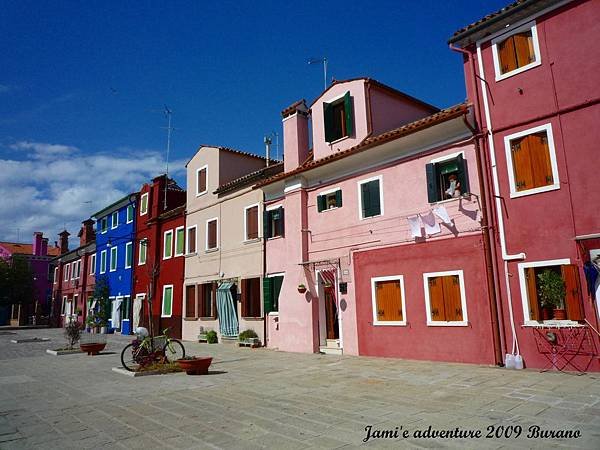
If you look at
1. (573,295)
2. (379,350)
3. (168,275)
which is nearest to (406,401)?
(573,295)

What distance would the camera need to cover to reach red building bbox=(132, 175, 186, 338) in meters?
25.4

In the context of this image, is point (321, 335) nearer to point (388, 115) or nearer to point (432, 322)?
point (432, 322)

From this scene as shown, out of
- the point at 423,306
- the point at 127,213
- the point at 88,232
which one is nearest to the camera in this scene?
the point at 423,306

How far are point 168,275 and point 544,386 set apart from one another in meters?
21.7

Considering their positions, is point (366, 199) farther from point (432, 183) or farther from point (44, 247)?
point (44, 247)

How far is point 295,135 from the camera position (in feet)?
60.0

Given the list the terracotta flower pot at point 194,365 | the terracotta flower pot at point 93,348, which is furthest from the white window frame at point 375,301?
the terracotta flower pot at point 93,348

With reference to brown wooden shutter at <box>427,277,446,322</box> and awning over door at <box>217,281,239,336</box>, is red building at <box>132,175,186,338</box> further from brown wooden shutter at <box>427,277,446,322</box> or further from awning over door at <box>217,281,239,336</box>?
brown wooden shutter at <box>427,277,446,322</box>

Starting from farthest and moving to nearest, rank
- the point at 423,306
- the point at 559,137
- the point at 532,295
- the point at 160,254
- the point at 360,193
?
the point at 160,254 → the point at 360,193 → the point at 423,306 → the point at 532,295 → the point at 559,137

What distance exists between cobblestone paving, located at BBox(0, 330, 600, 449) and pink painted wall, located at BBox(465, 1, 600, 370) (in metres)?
2.74

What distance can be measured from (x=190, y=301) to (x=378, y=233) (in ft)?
43.6

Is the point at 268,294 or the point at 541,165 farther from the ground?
the point at 541,165

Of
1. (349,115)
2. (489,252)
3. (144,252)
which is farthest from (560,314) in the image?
(144,252)

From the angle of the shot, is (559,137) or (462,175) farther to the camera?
(462,175)
